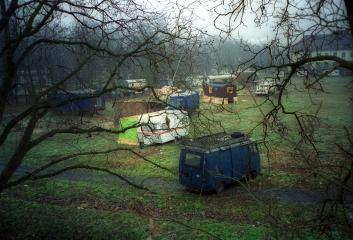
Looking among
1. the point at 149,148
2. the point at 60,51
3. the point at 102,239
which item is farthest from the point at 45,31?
the point at 149,148

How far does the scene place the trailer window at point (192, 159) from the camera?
15.1 metres

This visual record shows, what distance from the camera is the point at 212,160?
14984 millimetres

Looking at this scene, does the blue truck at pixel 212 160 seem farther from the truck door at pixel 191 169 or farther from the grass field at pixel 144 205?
the grass field at pixel 144 205

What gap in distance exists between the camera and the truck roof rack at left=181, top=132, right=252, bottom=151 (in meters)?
15.2

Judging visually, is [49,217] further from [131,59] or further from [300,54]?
[300,54]

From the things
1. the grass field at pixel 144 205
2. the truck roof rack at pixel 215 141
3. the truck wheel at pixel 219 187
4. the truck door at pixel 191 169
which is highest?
the truck roof rack at pixel 215 141

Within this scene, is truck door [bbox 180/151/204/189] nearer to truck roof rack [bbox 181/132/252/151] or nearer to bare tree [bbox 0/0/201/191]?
truck roof rack [bbox 181/132/252/151]

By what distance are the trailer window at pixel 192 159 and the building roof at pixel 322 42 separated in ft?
28.6

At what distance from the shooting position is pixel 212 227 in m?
11.9

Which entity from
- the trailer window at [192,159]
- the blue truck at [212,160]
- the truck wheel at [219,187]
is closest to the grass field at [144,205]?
the truck wheel at [219,187]

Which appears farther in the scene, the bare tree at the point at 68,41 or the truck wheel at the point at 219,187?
the truck wheel at the point at 219,187

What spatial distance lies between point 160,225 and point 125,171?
699cm

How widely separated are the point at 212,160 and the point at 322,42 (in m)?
9.09

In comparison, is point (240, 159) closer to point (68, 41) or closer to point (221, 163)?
point (221, 163)
